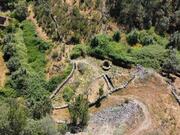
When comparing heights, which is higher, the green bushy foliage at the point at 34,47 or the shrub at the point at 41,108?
the green bushy foliage at the point at 34,47

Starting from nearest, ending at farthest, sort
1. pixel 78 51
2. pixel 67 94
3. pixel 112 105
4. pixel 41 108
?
pixel 41 108 < pixel 112 105 < pixel 67 94 < pixel 78 51

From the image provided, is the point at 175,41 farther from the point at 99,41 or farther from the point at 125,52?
the point at 99,41

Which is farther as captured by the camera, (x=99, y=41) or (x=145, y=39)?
(x=145, y=39)

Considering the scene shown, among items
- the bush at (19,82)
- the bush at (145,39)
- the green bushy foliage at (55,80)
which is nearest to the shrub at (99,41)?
the bush at (145,39)

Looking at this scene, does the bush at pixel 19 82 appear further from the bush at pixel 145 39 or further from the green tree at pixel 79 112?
the bush at pixel 145 39

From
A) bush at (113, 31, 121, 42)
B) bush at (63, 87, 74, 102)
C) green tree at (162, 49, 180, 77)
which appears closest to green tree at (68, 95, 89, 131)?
bush at (63, 87, 74, 102)

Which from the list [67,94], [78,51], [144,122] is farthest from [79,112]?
[78,51]

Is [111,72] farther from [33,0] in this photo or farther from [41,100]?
[33,0]
